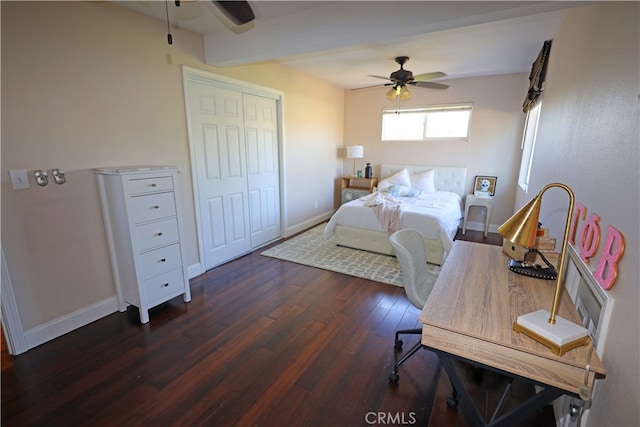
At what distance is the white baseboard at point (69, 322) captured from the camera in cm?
212

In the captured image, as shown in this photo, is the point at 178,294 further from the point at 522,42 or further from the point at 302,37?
the point at 522,42

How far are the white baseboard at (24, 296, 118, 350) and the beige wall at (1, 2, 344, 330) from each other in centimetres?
4

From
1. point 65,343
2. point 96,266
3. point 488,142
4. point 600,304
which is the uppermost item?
point 488,142

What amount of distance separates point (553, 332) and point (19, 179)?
3.07m

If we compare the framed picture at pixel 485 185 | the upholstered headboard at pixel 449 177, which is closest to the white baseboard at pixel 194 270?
the upholstered headboard at pixel 449 177

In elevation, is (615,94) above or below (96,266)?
above

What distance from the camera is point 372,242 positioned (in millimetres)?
3891

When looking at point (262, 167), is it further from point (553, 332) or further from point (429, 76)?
point (553, 332)

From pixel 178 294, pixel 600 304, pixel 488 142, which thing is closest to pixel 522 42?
pixel 488 142

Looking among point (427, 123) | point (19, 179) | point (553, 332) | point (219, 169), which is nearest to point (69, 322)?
point (19, 179)

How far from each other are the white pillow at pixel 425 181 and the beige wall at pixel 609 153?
268cm

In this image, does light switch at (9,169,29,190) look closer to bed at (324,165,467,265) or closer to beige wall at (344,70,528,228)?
bed at (324,165,467,265)

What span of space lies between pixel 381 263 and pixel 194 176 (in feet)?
7.83

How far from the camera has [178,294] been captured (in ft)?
8.81
